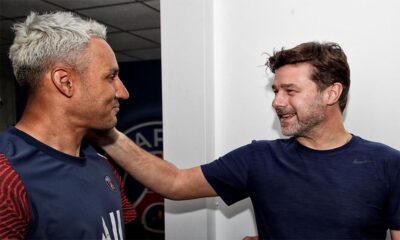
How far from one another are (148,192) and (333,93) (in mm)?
4223

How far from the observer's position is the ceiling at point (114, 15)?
3.59m

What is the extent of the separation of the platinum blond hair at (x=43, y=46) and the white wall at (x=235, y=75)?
0.63 metres

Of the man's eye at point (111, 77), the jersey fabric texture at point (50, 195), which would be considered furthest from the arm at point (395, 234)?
the man's eye at point (111, 77)

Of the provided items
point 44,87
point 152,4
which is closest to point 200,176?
point 44,87

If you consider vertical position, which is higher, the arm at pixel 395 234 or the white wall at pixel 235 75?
the white wall at pixel 235 75

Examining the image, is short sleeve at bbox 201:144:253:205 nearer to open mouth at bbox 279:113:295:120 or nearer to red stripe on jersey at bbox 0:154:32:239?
open mouth at bbox 279:113:295:120

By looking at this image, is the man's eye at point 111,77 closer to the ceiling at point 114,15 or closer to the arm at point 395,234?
the arm at point 395,234

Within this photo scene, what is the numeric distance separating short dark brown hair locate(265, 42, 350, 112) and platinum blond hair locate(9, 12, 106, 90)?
69 centimetres

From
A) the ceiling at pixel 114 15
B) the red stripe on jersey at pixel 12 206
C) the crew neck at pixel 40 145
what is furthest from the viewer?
the ceiling at pixel 114 15

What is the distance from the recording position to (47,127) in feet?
3.51

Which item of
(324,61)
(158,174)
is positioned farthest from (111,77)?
(324,61)

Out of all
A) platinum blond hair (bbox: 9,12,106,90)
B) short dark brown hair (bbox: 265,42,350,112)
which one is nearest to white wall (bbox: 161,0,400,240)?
short dark brown hair (bbox: 265,42,350,112)

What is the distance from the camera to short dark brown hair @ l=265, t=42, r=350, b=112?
140 cm

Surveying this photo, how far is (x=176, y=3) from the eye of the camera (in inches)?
66.0
